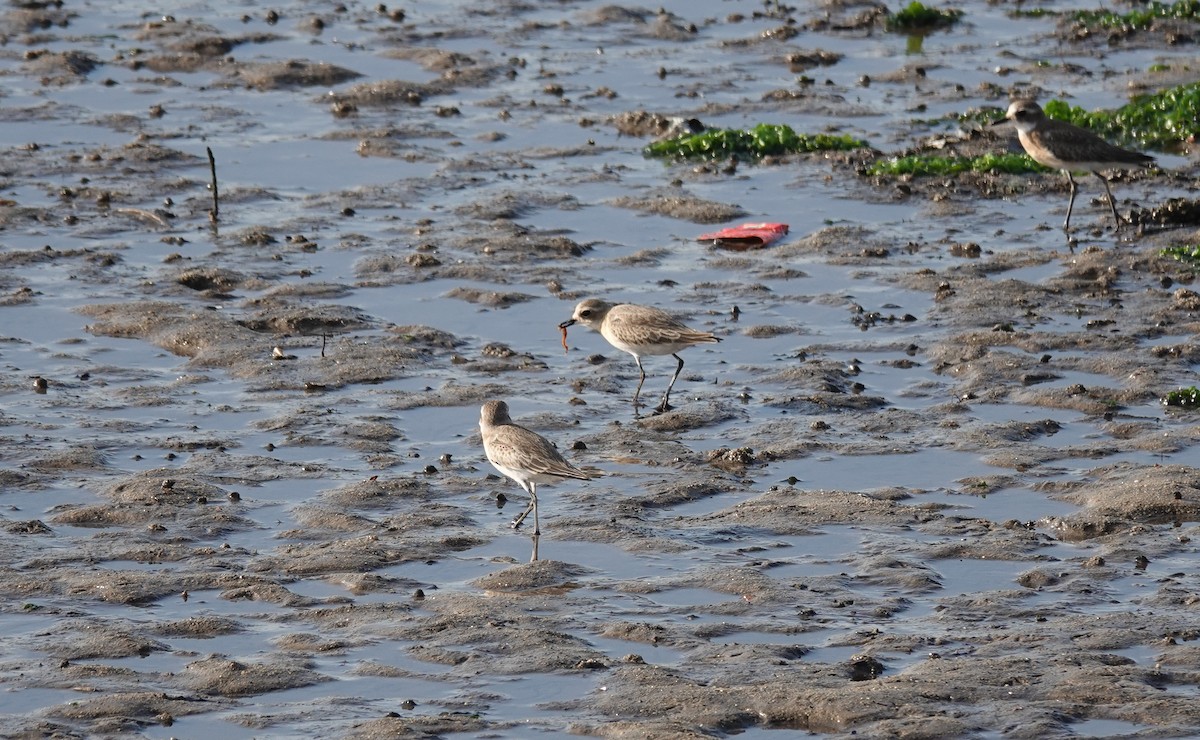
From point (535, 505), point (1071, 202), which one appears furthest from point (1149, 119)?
point (535, 505)

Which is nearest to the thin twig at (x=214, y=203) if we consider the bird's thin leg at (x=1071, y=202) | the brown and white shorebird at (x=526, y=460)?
the brown and white shorebird at (x=526, y=460)

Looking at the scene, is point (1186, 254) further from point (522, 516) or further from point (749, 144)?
point (522, 516)

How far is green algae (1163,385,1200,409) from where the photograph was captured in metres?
12.9

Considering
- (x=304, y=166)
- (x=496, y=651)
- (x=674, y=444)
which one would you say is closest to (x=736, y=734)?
(x=496, y=651)

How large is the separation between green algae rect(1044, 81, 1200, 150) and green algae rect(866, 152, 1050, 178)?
38.7 inches

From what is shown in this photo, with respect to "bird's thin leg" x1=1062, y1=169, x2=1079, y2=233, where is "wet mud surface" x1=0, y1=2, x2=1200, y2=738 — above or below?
below

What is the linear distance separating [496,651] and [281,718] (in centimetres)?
125

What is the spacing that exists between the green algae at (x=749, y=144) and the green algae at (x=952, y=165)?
718 mm

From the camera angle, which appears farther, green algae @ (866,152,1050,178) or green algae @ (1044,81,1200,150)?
green algae @ (1044,81,1200,150)

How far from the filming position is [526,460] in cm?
1097

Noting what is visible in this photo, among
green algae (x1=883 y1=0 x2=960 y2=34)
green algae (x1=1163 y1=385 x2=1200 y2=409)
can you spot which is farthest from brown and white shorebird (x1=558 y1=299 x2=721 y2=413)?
green algae (x1=883 y1=0 x2=960 y2=34)

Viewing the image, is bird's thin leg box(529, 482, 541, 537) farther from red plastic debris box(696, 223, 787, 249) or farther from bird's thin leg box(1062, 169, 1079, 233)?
bird's thin leg box(1062, 169, 1079, 233)

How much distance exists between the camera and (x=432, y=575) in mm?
10523

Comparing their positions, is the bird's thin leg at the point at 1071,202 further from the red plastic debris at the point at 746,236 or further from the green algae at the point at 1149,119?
the red plastic debris at the point at 746,236
